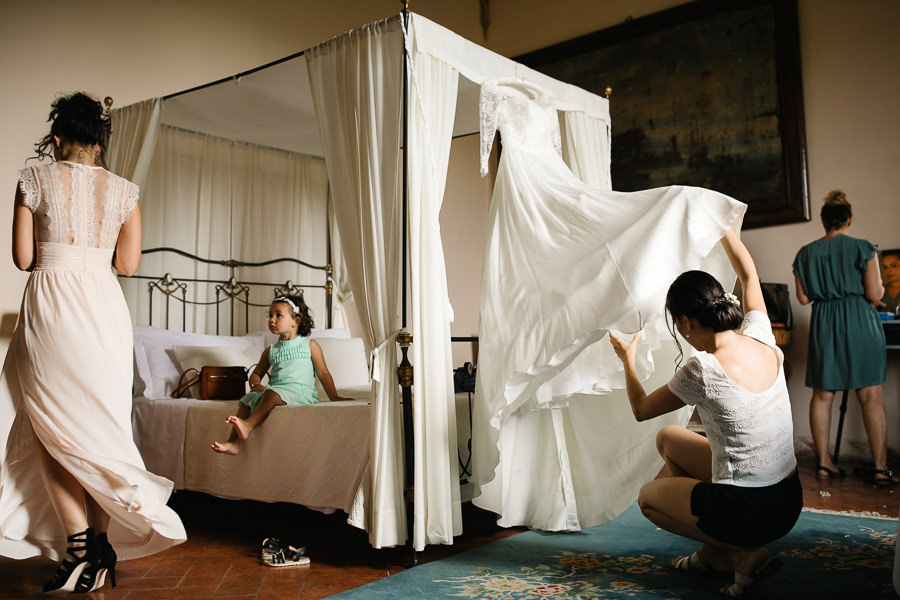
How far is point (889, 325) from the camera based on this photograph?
4848 millimetres

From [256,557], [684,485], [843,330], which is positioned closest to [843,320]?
[843,330]

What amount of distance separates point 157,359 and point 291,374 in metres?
1.19

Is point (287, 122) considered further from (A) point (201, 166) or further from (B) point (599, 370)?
(B) point (599, 370)

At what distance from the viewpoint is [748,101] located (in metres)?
5.93

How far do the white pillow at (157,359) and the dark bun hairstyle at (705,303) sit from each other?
3.17m

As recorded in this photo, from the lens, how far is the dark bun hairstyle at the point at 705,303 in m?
2.45

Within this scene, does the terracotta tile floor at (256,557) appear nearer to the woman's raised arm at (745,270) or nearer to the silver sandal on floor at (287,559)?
the silver sandal on floor at (287,559)

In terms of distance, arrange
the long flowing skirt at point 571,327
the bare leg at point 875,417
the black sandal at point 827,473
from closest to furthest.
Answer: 1. the long flowing skirt at point 571,327
2. the bare leg at point 875,417
3. the black sandal at point 827,473

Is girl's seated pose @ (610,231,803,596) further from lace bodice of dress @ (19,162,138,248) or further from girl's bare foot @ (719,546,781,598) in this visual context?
lace bodice of dress @ (19,162,138,248)

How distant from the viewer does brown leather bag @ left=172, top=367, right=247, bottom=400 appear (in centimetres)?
421

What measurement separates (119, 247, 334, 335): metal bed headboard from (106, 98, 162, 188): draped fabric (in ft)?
2.32

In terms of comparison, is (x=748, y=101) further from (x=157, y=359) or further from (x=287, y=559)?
(x=287, y=559)

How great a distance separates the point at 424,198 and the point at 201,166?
2646mm

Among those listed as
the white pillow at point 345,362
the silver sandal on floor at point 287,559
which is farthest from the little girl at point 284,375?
the white pillow at point 345,362
